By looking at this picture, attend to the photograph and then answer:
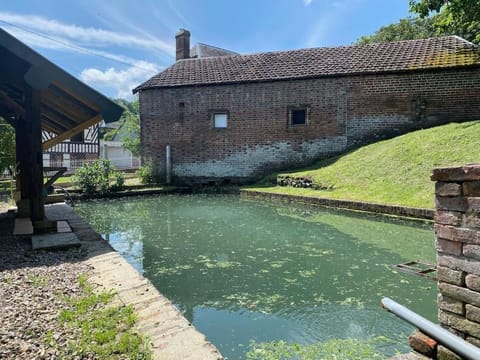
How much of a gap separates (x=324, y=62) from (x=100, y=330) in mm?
14706

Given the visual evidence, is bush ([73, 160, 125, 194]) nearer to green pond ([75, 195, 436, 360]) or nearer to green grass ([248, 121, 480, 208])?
green pond ([75, 195, 436, 360])

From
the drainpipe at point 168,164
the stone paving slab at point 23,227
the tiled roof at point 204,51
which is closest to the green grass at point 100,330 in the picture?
the stone paving slab at point 23,227

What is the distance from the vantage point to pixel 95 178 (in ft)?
41.8

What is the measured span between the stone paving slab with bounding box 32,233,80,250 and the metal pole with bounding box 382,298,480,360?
3786 millimetres

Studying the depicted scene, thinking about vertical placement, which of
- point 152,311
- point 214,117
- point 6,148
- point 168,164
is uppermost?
point 214,117

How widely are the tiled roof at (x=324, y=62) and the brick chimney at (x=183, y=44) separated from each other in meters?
2.71

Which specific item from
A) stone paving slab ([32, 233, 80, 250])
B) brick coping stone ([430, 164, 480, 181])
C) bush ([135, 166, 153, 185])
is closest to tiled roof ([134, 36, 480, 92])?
bush ([135, 166, 153, 185])

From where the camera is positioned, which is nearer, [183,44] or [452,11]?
[452,11]

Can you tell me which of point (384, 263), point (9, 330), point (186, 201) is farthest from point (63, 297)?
point (186, 201)

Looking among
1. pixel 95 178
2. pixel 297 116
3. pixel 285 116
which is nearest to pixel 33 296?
pixel 95 178

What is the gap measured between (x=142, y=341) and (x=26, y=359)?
0.64 m

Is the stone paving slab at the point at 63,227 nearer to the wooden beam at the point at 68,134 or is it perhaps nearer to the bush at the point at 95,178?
the wooden beam at the point at 68,134

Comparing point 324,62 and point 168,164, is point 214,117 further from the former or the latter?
point 324,62

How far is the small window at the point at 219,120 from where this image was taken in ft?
51.6
